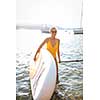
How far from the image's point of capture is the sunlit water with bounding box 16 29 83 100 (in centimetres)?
177

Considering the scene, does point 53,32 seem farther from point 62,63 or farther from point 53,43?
point 62,63

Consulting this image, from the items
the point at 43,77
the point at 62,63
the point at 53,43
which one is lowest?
the point at 43,77

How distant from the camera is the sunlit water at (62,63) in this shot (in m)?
1.77

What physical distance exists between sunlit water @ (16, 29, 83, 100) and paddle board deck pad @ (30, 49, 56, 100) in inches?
2.1

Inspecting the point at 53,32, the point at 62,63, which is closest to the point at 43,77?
the point at 62,63

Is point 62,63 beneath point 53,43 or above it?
beneath

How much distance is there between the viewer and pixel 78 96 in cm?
187

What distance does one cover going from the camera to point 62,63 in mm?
1865

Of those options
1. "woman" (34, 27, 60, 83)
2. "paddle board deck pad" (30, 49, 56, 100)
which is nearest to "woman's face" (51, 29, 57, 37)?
"woman" (34, 27, 60, 83)

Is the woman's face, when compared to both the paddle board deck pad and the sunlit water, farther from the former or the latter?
the paddle board deck pad

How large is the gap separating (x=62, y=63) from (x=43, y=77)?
214 mm
